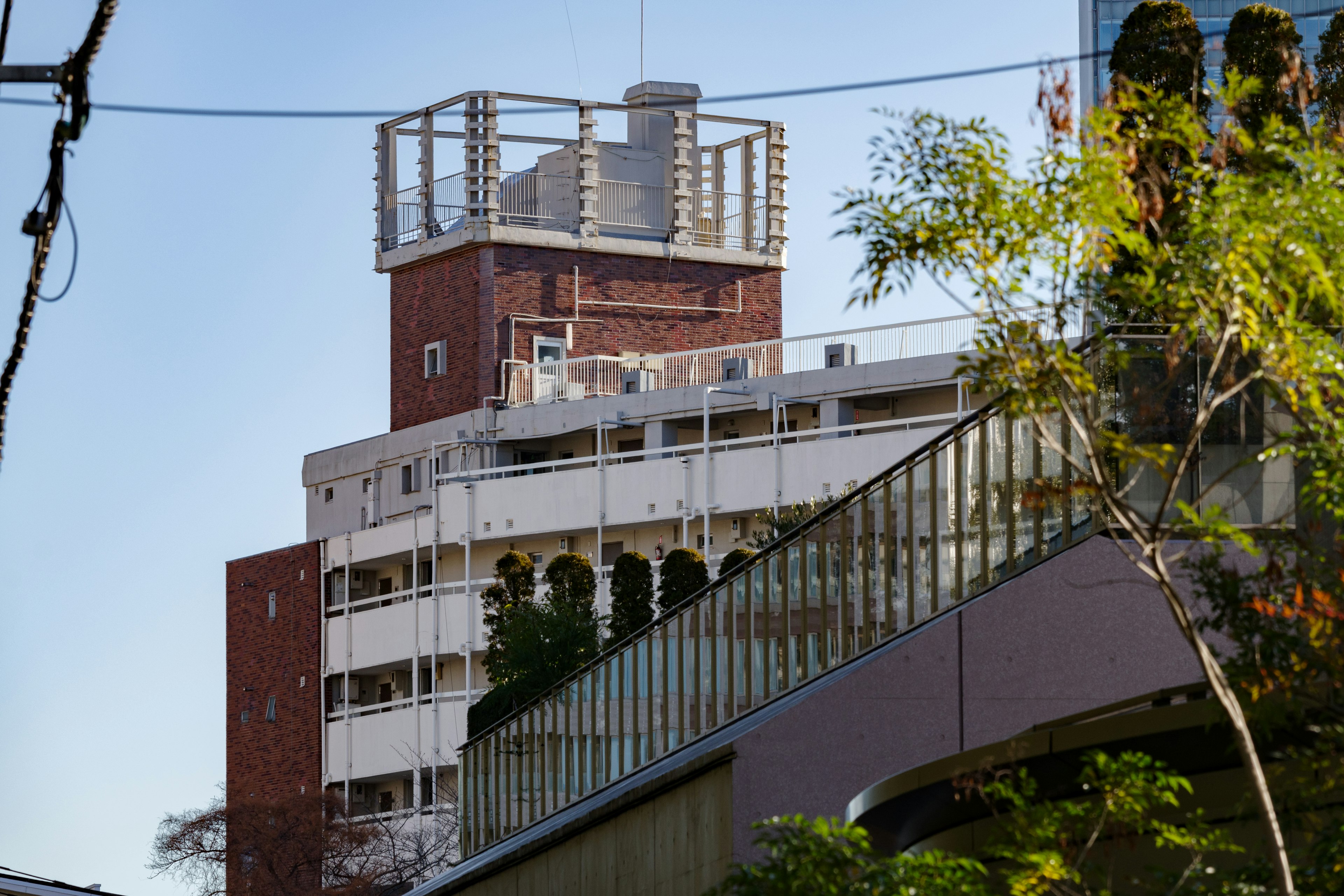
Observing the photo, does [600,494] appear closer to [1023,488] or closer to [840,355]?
[840,355]

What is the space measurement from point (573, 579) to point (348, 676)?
717 inches

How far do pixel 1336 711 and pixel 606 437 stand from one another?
2186 inches

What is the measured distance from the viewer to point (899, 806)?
11266mm

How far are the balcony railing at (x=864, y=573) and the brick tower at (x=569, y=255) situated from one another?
46.5 metres

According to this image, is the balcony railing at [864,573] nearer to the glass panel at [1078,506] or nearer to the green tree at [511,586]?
the glass panel at [1078,506]

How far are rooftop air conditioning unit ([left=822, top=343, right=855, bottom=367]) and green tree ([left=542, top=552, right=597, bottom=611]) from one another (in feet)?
37.7

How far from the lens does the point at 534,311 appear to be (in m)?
67.5

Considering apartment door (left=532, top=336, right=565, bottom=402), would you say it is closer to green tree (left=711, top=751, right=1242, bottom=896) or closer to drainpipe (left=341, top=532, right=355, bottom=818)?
drainpipe (left=341, top=532, right=355, bottom=818)

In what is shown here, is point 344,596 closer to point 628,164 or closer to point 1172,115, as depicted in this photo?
point 628,164

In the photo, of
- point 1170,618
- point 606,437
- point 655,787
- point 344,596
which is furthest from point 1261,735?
point 344,596

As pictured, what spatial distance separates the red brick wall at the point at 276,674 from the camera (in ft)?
220

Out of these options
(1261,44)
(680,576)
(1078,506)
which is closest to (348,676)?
(680,576)

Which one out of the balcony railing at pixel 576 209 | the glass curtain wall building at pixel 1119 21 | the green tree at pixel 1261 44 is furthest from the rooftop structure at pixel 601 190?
the glass curtain wall building at pixel 1119 21

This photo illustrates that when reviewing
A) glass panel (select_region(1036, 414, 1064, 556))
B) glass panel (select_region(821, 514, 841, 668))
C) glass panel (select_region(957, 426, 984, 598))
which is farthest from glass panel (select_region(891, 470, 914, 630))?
glass panel (select_region(1036, 414, 1064, 556))
